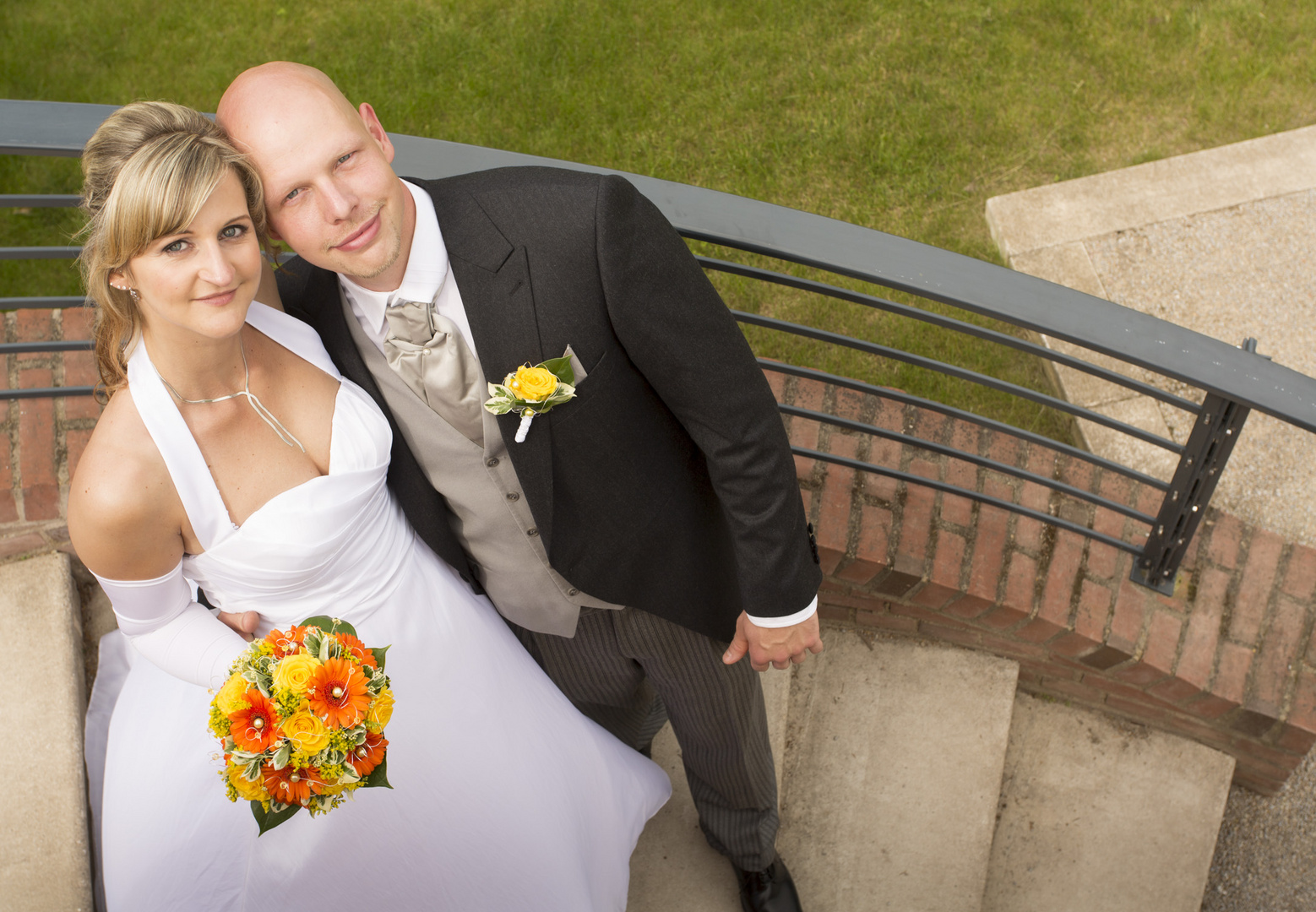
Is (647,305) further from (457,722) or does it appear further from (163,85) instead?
(163,85)

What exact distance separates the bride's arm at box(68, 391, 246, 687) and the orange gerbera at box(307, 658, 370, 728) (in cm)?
47

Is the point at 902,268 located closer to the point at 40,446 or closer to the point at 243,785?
the point at 243,785

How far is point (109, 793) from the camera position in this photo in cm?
232

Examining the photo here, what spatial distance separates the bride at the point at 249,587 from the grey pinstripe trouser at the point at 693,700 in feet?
0.59

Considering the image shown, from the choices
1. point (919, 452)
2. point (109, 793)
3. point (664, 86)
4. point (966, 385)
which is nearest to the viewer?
point (109, 793)

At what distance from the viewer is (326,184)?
6.42ft

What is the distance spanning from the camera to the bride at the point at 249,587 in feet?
6.24

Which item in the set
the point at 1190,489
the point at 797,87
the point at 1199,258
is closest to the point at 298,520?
the point at 1190,489

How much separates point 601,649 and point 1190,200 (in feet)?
Result: 11.5

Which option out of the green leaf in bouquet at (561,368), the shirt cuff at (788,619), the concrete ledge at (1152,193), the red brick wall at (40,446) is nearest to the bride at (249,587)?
the green leaf in bouquet at (561,368)

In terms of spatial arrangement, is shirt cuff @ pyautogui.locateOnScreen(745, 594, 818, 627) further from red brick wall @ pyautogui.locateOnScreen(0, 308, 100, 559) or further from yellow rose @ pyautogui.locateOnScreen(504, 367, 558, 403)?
red brick wall @ pyautogui.locateOnScreen(0, 308, 100, 559)

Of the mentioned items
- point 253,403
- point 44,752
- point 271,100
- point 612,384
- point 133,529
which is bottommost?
point 44,752

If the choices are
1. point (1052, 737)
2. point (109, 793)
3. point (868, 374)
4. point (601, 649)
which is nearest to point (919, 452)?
point (868, 374)

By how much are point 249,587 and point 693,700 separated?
1198mm
